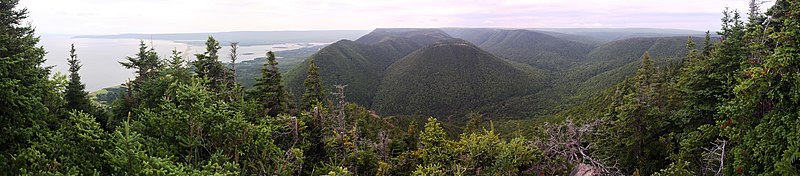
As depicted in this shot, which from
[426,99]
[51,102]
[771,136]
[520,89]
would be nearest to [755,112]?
[771,136]

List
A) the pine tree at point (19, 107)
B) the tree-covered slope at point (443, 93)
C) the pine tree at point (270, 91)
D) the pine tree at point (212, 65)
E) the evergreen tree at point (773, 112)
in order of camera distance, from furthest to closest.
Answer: the tree-covered slope at point (443, 93) < the pine tree at point (212, 65) < the pine tree at point (270, 91) < the pine tree at point (19, 107) < the evergreen tree at point (773, 112)

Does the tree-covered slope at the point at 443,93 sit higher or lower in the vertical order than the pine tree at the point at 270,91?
lower

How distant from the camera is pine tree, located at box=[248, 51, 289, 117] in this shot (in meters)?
25.4

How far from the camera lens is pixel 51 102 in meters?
14.4

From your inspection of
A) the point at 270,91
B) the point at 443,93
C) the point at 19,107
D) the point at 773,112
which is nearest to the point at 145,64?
the point at 270,91

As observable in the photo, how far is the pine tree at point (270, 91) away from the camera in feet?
83.4

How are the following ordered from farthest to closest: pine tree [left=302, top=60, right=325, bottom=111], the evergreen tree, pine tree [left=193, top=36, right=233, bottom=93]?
pine tree [left=302, top=60, right=325, bottom=111] < pine tree [left=193, top=36, right=233, bottom=93] < the evergreen tree

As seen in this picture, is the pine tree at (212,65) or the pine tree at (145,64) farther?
the pine tree at (145,64)

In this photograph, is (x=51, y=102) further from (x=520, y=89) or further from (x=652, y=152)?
(x=520, y=89)

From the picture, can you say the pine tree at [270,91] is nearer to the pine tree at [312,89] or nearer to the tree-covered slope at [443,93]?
the pine tree at [312,89]

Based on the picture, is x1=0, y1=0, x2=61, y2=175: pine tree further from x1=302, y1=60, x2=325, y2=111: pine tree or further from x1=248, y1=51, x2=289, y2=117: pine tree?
x1=302, y1=60, x2=325, y2=111: pine tree

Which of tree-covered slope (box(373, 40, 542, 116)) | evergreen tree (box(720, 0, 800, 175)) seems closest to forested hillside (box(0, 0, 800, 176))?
evergreen tree (box(720, 0, 800, 175))

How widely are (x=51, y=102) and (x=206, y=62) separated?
12.2m

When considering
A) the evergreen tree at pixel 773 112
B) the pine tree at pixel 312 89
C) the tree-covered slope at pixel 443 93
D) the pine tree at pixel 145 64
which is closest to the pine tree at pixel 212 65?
the pine tree at pixel 312 89
